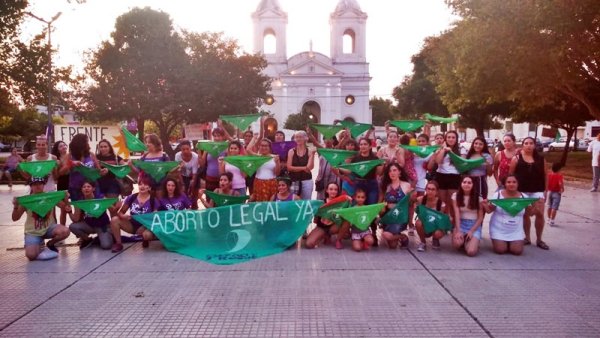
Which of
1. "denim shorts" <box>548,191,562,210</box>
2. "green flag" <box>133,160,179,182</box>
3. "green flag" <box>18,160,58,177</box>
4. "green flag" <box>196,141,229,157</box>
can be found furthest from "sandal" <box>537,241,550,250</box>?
"green flag" <box>18,160,58,177</box>

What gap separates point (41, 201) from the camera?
7000 mm

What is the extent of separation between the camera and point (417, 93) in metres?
52.8

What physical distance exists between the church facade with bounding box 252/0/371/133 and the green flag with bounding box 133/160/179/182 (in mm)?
63628

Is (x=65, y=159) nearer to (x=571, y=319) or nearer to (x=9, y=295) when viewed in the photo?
(x=9, y=295)

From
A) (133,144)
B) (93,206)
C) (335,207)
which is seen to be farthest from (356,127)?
(93,206)

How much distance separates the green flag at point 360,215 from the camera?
7.20m

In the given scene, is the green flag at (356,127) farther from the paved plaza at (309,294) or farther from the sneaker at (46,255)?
the sneaker at (46,255)

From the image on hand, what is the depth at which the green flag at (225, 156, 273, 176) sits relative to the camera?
8070 mm

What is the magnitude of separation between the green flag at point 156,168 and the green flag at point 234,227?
0.87 meters

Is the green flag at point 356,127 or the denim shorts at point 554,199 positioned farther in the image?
the green flag at point 356,127

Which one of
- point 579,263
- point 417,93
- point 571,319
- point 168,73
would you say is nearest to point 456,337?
point 571,319

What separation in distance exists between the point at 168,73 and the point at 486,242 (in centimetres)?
2772

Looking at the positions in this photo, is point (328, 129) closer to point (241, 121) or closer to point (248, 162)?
point (241, 121)

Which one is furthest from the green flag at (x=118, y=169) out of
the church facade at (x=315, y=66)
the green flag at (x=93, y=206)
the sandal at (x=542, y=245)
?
the church facade at (x=315, y=66)
